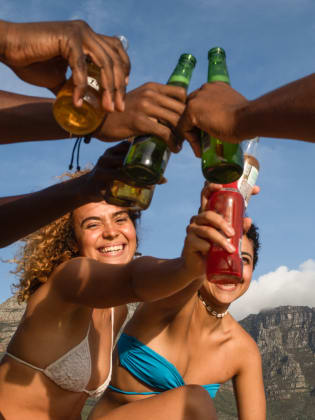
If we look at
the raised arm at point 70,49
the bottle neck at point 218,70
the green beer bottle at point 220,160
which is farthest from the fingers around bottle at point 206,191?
the raised arm at point 70,49

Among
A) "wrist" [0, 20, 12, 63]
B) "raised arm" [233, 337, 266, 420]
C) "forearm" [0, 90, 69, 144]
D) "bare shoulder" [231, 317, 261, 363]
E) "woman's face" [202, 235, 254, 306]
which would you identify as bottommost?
"raised arm" [233, 337, 266, 420]

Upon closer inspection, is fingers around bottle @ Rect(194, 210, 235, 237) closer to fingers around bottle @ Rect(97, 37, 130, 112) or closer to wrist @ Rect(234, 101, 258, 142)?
wrist @ Rect(234, 101, 258, 142)

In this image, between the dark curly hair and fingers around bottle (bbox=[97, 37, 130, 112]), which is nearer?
fingers around bottle (bbox=[97, 37, 130, 112])

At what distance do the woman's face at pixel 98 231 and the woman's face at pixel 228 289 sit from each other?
843 mm

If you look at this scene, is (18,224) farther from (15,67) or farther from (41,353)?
(15,67)

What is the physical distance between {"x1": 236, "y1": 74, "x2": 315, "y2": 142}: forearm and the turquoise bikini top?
235 centimetres

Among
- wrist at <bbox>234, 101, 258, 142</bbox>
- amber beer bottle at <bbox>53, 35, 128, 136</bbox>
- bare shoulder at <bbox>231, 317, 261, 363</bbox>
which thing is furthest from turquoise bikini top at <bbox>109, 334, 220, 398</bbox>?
wrist at <bbox>234, 101, 258, 142</bbox>

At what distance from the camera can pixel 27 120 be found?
2807 mm

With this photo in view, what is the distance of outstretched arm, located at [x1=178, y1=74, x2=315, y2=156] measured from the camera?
Answer: 2.05 metres

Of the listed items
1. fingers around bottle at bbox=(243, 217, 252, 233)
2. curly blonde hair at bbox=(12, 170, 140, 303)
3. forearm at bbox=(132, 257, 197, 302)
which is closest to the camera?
forearm at bbox=(132, 257, 197, 302)

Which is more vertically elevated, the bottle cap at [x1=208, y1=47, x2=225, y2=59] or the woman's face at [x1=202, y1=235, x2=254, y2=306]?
the bottle cap at [x1=208, y1=47, x2=225, y2=59]

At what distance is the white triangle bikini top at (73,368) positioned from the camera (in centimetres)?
304

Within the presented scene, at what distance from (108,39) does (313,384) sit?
13327 cm

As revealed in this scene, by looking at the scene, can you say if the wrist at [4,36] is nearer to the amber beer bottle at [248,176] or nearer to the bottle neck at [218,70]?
the bottle neck at [218,70]
